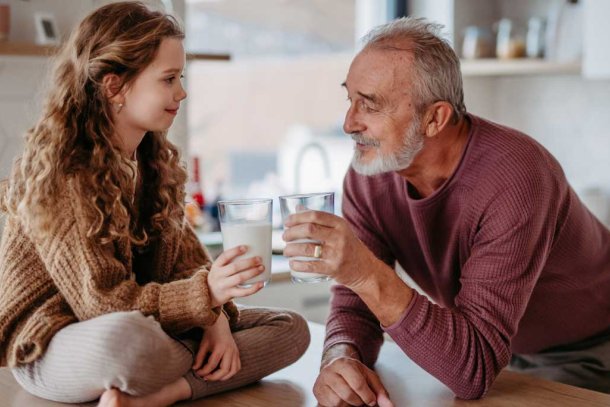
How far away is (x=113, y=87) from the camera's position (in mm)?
1832

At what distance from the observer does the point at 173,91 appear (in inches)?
72.7

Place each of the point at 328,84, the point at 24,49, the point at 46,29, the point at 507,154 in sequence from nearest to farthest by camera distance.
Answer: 1. the point at 507,154
2. the point at 24,49
3. the point at 46,29
4. the point at 328,84

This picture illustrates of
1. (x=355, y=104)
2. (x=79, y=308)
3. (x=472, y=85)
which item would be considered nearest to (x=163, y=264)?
(x=79, y=308)

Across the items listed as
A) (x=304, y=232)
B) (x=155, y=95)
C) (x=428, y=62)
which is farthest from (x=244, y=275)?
(x=428, y=62)

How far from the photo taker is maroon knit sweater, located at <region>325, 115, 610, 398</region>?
1773 mm

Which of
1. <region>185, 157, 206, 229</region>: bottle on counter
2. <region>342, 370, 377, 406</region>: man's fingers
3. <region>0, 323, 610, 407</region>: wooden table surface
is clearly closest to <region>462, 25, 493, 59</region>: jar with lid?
<region>185, 157, 206, 229</region>: bottle on counter

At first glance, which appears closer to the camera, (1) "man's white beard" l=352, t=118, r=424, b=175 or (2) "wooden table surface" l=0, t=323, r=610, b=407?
(2) "wooden table surface" l=0, t=323, r=610, b=407

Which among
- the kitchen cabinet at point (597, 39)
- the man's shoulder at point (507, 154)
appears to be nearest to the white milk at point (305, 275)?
the man's shoulder at point (507, 154)

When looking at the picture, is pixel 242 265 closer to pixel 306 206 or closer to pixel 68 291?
pixel 306 206

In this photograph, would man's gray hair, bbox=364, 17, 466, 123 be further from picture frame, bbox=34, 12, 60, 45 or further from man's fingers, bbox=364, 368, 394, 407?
picture frame, bbox=34, 12, 60, 45

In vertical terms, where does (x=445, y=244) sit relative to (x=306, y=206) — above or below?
below

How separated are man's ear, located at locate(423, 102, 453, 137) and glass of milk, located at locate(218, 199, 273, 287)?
1.90ft

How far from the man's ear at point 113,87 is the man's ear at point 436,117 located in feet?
2.16

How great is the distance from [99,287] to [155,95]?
415 millimetres
